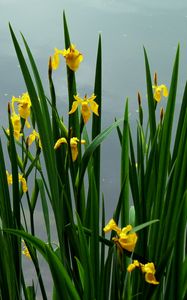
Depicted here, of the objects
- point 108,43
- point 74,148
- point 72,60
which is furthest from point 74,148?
point 108,43

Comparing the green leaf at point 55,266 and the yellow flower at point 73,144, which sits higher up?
the yellow flower at point 73,144

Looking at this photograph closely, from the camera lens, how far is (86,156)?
64cm

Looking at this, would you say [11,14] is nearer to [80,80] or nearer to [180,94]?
[80,80]

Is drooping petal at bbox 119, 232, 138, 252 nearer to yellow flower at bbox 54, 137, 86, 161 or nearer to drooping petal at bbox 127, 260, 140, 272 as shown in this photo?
drooping petal at bbox 127, 260, 140, 272

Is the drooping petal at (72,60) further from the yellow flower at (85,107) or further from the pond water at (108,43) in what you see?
the pond water at (108,43)

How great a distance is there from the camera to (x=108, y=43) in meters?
3.17

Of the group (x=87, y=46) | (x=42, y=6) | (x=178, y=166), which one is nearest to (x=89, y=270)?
(x=178, y=166)

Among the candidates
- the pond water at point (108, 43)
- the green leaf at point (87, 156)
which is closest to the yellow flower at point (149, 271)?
the green leaf at point (87, 156)

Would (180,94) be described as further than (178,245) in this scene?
Yes

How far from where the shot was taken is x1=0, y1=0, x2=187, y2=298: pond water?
239 cm

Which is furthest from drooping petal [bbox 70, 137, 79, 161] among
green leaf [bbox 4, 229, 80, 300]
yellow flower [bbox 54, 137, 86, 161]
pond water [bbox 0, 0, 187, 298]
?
pond water [bbox 0, 0, 187, 298]

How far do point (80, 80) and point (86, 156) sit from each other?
200 cm

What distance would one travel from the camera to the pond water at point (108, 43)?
7.86ft

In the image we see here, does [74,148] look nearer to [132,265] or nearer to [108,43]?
[132,265]
